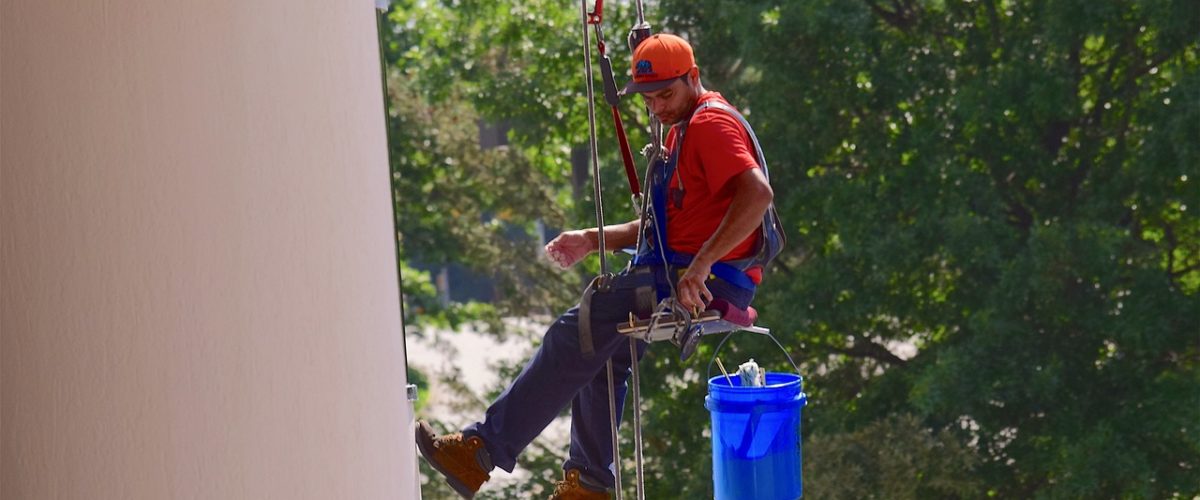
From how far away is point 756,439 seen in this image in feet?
14.6

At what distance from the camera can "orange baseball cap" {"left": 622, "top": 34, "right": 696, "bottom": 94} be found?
413 cm

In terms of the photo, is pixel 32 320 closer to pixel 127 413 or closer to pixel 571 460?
pixel 127 413

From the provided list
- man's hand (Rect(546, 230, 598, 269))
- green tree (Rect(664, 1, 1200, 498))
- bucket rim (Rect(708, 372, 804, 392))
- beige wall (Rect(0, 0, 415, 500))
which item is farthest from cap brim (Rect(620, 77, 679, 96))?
green tree (Rect(664, 1, 1200, 498))

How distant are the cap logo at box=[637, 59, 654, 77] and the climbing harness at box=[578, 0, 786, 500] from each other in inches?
3.0

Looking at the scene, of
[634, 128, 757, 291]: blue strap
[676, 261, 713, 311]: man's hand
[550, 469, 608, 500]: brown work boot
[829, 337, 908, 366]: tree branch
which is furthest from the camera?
[829, 337, 908, 366]: tree branch

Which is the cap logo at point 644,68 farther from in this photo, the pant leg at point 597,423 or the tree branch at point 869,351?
the tree branch at point 869,351

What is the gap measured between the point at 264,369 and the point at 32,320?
0.40 metres

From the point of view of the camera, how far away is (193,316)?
2.71 m

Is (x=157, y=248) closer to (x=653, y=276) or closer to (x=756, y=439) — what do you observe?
(x=653, y=276)

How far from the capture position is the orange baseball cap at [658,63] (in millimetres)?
4133

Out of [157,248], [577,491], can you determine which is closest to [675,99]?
[577,491]

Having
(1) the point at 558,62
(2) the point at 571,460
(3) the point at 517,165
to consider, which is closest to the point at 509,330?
(3) the point at 517,165

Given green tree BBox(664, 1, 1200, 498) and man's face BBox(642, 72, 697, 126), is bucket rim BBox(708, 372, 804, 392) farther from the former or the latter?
green tree BBox(664, 1, 1200, 498)

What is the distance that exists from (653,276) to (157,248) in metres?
1.79
